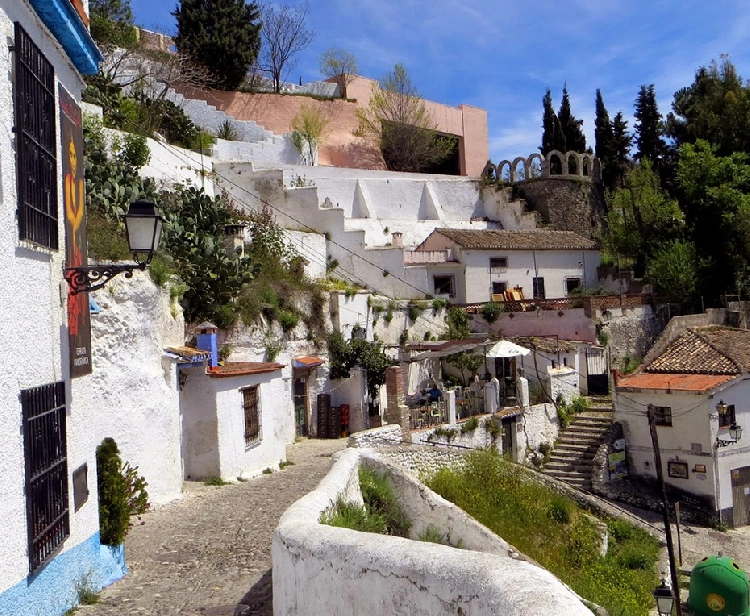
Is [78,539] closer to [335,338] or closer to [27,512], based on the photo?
[27,512]

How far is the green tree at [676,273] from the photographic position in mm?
29953

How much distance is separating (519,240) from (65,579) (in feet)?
86.4

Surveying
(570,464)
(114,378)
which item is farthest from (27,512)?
(570,464)

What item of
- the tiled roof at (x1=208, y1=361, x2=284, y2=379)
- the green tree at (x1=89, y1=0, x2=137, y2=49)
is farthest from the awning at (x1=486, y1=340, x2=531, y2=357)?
the green tree at (x1=89, y1=0, x2=137, y2=49)

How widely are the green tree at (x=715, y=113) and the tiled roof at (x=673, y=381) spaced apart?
14.4 metres

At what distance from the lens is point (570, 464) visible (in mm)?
22594

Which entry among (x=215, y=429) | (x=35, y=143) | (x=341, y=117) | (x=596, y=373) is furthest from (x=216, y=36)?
(x=35, y=143)

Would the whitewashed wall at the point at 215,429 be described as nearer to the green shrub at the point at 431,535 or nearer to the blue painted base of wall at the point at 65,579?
the green shrub at the point at 431,535

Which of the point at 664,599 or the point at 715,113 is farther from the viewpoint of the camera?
the point at 715,113

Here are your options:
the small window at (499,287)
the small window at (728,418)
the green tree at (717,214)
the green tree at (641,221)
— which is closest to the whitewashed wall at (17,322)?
the small window at (728,418)

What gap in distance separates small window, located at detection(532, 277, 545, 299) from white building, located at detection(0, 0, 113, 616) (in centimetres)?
2497

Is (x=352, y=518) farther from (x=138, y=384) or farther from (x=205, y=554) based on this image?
(x=138, y=384)

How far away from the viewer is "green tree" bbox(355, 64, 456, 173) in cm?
3819

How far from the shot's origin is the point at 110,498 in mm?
8266
